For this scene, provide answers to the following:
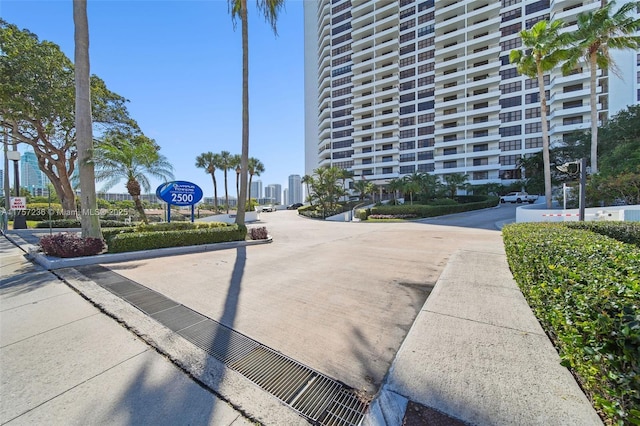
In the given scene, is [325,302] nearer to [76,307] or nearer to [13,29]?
[76,307]

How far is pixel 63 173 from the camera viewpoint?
2086 cm

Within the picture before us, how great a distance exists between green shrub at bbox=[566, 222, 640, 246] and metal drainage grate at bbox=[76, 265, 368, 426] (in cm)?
771

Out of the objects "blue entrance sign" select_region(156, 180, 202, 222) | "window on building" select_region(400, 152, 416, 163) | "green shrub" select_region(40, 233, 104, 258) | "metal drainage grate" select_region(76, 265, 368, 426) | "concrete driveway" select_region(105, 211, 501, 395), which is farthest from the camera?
"window on building" select_region(400, 152, 416, 163)

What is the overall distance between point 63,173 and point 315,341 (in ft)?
89.2

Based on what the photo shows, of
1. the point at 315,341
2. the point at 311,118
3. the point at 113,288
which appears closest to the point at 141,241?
the point at 113,288

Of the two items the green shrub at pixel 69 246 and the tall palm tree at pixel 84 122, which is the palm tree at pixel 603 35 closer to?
the tall palm tree at pixel 84 122

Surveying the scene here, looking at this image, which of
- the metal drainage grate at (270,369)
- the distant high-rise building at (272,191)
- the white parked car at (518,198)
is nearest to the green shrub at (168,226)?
the metal drainage grate at (270,369)

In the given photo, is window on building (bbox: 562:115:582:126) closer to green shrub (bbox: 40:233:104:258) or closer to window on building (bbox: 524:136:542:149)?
window on building (bbox: 524:136:542:149)

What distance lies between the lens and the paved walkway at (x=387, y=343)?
218cm

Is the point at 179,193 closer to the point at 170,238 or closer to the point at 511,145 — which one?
the point at 170,238

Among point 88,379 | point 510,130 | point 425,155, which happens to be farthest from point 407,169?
point 88,379

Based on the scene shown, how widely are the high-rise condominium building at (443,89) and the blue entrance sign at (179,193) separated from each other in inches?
1885

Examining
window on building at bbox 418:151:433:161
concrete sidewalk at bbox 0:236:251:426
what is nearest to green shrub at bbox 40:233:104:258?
concrete sidewalk at bbox 0:236:251:426

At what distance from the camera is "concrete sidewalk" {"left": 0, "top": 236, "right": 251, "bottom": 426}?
2.21 m
